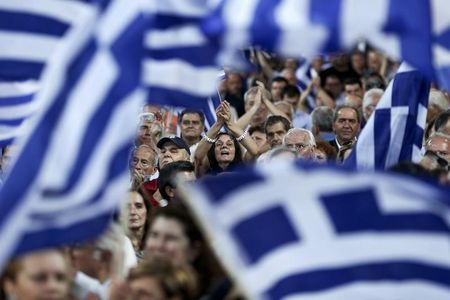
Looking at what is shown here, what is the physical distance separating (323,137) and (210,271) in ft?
28.2

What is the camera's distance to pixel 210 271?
27.9 ft

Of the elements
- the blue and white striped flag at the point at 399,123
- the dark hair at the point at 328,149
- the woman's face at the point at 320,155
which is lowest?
the dark hair at the point at 328,149

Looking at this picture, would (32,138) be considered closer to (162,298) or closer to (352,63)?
(162,298)

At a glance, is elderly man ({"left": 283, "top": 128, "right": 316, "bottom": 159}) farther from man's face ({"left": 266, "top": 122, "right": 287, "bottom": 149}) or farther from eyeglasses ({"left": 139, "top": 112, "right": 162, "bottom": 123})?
eyeglasses ({"left": 139, "top": 112, "right": 162, "bottom": 123})

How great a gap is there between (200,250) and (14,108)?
2493 mm

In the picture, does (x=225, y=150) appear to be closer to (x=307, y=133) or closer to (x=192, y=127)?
(x=307, y=133)

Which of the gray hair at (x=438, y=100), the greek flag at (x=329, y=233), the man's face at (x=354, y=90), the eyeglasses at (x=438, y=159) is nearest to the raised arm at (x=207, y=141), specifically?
the gray hair at (x=438, y=100)

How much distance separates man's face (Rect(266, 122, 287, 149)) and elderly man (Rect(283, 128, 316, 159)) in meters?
0.99

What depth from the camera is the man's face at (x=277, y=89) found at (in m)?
20.8

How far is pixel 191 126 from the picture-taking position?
17.0m

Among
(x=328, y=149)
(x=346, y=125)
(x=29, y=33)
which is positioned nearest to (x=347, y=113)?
(x=346, y=125)

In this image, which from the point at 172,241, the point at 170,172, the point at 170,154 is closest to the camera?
the point at 172,241

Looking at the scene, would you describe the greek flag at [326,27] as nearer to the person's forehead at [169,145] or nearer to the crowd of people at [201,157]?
the crowd of people at [201,157]

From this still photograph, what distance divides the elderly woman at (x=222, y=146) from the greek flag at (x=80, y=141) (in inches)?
278
